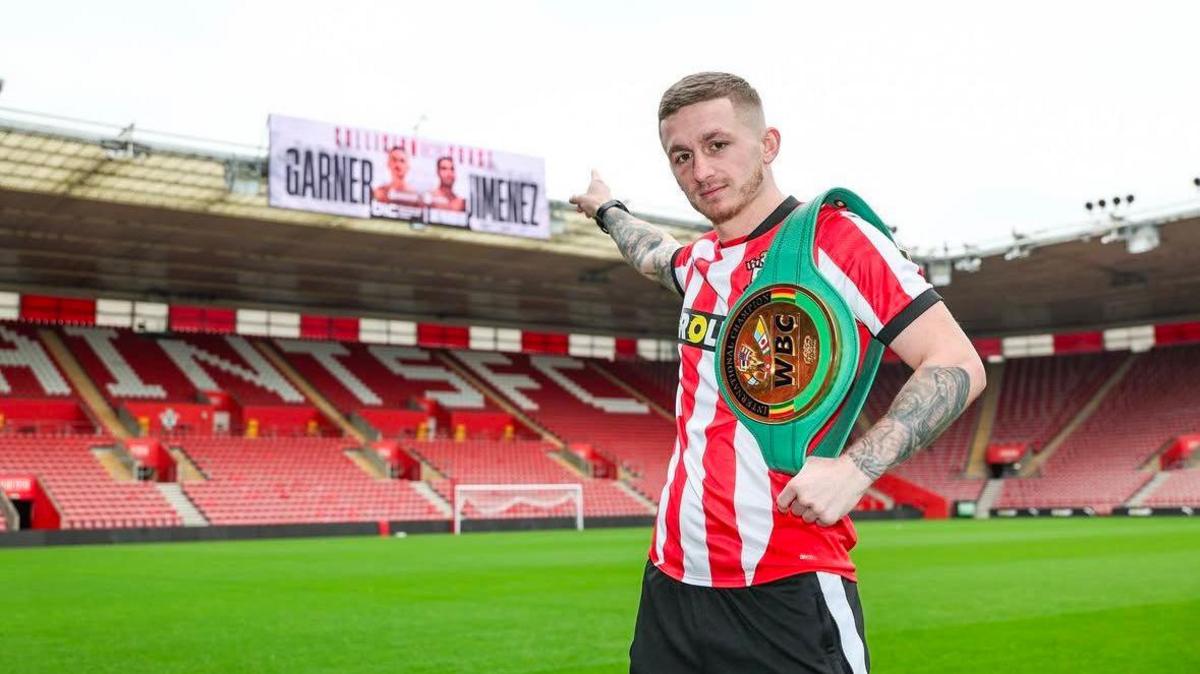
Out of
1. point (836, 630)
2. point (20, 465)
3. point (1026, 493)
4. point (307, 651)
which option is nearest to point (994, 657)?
point (307, 651)

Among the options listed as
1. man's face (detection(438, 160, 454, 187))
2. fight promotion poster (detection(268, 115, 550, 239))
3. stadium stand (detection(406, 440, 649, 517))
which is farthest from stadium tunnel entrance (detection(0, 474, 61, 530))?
man's face (detection(438, 160, 454, 187))

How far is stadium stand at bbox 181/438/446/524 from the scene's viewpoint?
30.4 metres

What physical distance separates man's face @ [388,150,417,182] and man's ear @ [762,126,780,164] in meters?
23.8

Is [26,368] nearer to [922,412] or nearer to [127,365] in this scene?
[127,365]

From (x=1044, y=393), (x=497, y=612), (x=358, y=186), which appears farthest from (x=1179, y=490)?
(x=497, y=612)

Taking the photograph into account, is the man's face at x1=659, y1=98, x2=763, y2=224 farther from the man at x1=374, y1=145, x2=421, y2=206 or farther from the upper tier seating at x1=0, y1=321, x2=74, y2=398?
the upper tier seating at x1=0, y1=321, x2=74, y2=398

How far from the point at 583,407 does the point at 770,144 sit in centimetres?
4243

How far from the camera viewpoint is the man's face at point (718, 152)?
8.12ft

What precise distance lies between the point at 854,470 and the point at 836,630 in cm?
45

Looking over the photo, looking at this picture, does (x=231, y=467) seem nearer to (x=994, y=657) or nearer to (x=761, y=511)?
(x=994, y=657)

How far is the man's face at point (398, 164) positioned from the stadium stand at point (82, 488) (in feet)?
35.4

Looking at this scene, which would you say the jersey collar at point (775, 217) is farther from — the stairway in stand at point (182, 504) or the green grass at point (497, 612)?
the stairway in stand at point (182, 504)

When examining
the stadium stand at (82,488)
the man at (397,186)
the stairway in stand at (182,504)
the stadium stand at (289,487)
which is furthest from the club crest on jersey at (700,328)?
the stadium stand at (289,487)

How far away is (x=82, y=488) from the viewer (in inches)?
1120
